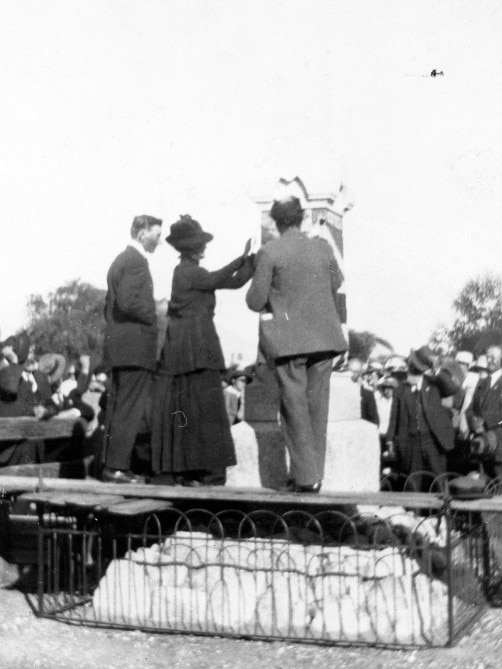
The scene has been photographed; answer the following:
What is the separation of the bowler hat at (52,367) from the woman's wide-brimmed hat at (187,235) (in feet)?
15.2

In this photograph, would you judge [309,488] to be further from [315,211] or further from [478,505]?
[315,211]

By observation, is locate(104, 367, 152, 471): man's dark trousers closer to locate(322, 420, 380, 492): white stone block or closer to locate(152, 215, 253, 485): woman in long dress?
locate(152, 215, 253, 485): woman in long dress

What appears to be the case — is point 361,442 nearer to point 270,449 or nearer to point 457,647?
point 270,449

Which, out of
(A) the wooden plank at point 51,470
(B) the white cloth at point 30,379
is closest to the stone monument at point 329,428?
(A) the wooden plank at point 51,470

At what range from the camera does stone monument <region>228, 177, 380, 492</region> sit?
8250 millimetres

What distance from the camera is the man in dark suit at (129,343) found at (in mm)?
8109

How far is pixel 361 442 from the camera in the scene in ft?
27.9

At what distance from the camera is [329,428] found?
8305 millimetres

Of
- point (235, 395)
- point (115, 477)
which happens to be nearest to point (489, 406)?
point (235, 395)

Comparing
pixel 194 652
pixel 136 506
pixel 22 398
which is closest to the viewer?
pixel 194 652

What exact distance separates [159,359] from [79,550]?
1.53 metres

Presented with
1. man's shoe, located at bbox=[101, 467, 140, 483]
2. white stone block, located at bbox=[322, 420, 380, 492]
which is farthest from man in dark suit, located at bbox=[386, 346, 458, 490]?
man's shoe, located at bbox=[101, 467, 140, 483]

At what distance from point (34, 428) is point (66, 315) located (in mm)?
37611

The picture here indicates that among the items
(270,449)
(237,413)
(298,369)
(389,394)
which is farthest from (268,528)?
(389,394)
